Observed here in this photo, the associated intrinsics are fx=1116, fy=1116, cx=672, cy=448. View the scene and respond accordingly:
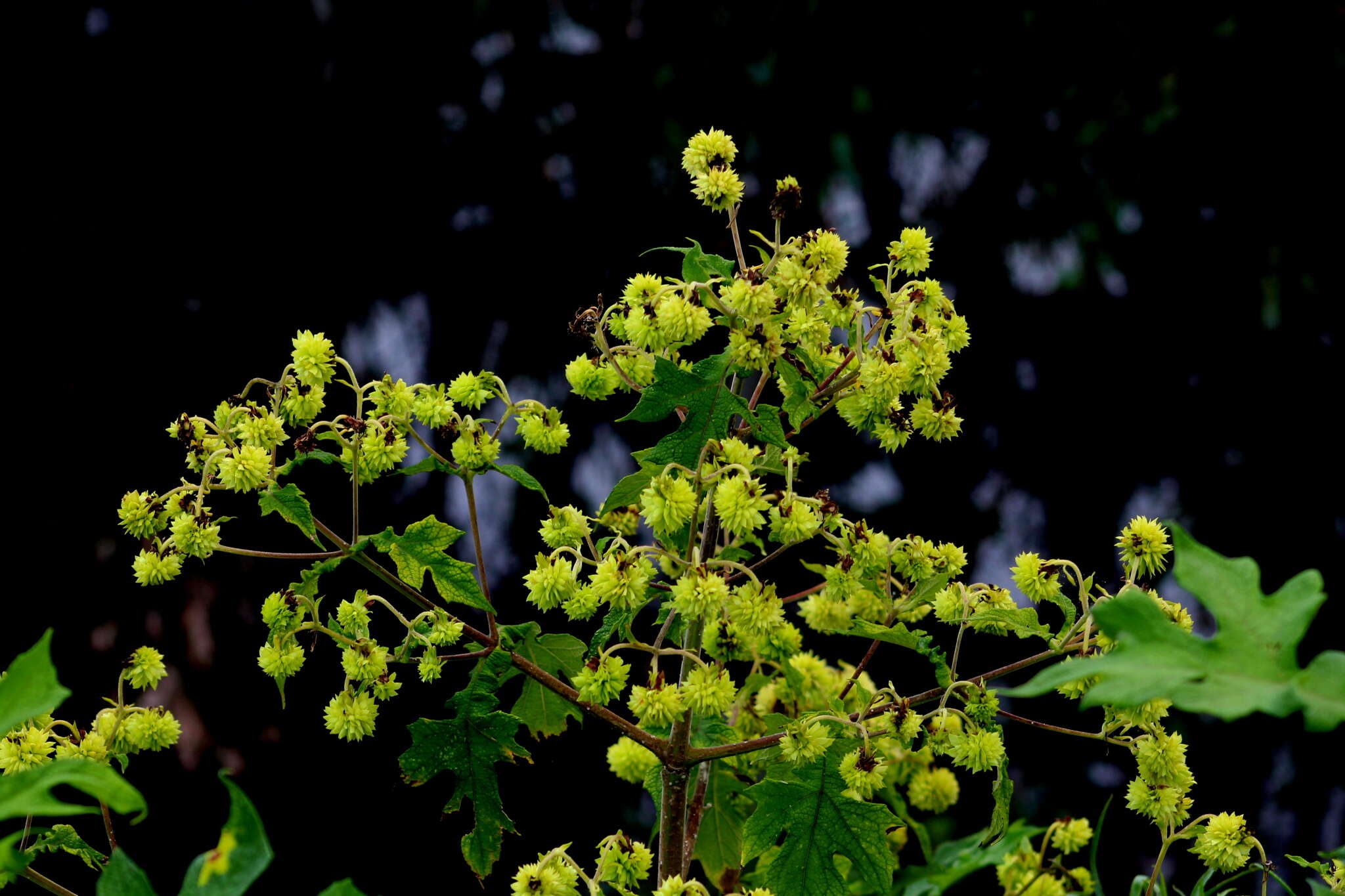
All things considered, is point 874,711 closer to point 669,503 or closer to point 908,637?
point 908,637

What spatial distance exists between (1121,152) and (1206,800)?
87 cm

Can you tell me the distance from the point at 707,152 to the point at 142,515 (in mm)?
390

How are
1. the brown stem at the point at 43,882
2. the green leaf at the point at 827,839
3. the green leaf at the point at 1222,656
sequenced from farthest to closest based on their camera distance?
the green leaf at the point at 827,839 < the brown stem at the point at 43,882 < the green leaf at the point at 1222,656

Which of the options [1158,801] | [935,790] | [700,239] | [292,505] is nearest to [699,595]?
[292,505]

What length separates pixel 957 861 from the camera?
0.84 meters

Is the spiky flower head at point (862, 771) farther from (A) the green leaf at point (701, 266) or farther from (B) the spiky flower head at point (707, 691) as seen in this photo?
(A) the green leaf at point (701, 266)

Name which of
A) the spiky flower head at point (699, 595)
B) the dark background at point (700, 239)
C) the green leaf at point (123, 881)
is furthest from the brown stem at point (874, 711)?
the dark background at point (700, 239)

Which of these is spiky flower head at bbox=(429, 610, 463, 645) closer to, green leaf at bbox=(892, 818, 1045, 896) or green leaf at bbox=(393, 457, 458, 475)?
green leaf at bbox=(393, 457, 458, 475)

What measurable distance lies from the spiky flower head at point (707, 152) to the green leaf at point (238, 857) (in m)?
0.42

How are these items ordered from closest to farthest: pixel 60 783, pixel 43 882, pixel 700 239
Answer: pixel 60 783, pixel 43 882, pixel 700 239

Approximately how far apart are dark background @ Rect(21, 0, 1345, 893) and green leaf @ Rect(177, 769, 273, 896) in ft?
3.31

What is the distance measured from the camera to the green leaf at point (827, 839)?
649mm

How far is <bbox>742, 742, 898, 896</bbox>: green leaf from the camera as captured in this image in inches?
25.6

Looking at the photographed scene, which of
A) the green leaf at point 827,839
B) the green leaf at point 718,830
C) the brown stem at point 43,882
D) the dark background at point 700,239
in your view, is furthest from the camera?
the dark background at point 700,239
